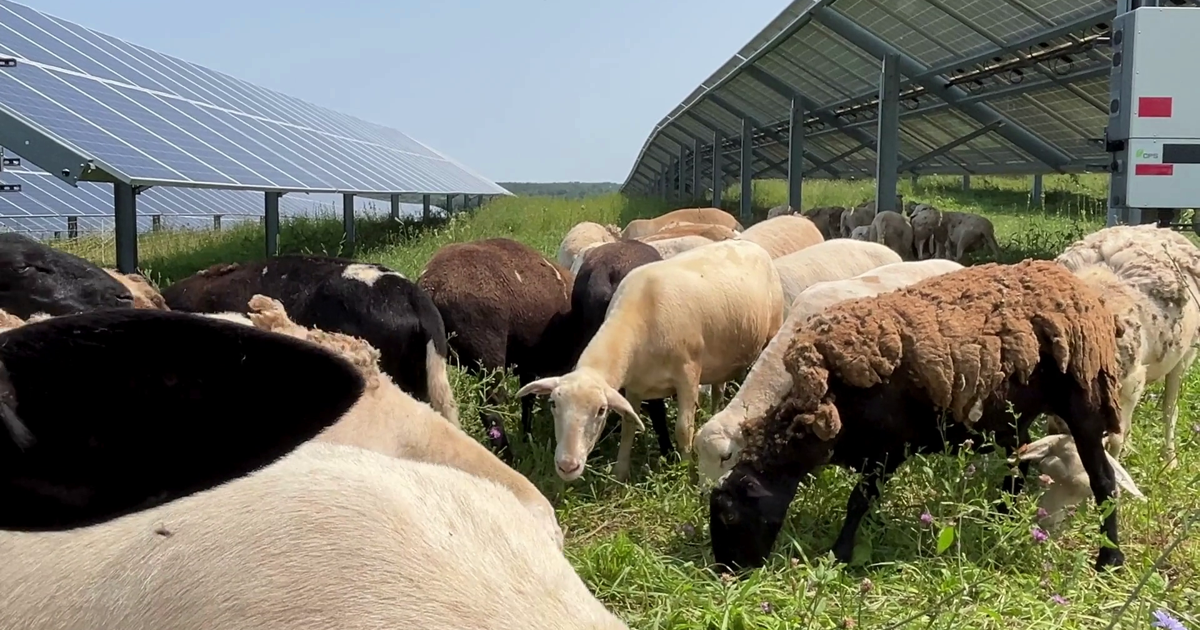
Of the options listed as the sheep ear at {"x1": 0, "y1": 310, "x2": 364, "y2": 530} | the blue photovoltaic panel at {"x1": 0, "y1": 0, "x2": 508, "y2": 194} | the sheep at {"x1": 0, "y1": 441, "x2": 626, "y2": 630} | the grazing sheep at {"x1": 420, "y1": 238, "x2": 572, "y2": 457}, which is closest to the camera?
the sheep at {"x1": 0, "y1": 441, "x2": 626, "y2": 630}

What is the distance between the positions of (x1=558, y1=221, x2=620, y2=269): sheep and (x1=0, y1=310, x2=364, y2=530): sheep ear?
28.5ft

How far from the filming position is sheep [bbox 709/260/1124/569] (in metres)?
4.53

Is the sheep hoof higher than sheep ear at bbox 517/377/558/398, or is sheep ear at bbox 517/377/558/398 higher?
sheep ear at bbox 517/377/558/398

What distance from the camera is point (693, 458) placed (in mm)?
6008

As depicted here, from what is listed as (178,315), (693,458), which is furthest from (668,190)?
(178,315)

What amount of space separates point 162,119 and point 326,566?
11930 mm

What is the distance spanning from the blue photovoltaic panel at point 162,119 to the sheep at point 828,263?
5143mm

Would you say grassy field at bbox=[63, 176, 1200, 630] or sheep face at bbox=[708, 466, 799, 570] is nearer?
grassy field at bbox=[63, 176, 1200, 630]

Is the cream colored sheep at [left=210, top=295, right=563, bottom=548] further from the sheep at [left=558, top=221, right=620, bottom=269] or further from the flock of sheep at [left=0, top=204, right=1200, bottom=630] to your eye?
the sheep at [left=558, top=221, right=620, bottom=269]

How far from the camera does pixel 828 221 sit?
1919 cm

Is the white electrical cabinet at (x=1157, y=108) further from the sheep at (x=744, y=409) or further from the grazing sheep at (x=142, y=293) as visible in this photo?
the grazing sheep at (x=142, y=293)

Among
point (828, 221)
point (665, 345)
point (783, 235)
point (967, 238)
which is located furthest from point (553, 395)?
point (828, 221)

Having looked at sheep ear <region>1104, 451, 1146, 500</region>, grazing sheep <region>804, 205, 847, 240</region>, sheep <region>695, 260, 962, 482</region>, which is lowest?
sheep ear <region>1104, 451, 1146, 500</region>

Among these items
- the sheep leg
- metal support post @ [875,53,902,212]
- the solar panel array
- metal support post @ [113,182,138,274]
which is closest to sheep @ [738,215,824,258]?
metal support post @ [875,53,902,212]
